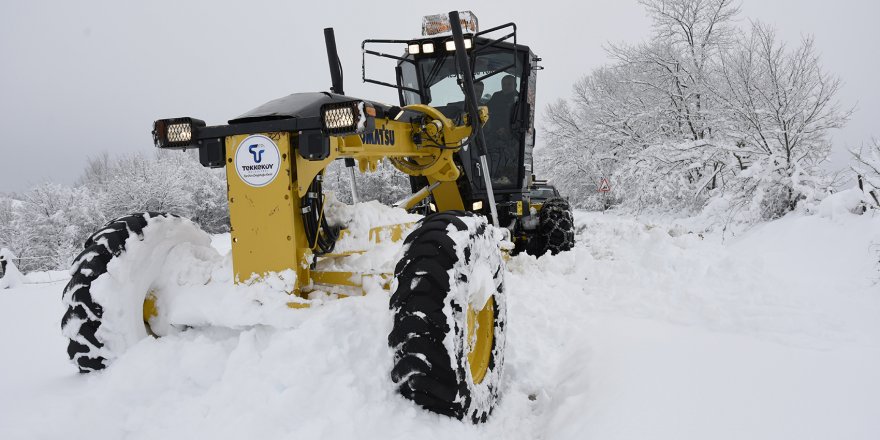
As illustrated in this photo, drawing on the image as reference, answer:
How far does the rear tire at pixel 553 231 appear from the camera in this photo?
6.57m

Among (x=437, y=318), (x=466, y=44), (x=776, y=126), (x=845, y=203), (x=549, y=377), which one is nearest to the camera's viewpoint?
(x=437, y=318)

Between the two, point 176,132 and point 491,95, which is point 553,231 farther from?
point 176,132

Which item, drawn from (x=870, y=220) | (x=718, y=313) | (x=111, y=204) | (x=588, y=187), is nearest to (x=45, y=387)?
(x=718, y=313)

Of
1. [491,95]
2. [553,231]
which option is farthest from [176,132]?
[553,231]

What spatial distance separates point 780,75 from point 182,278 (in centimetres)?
1270

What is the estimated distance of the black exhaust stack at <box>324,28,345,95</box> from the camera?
4.71 m

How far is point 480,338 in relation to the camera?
304cm

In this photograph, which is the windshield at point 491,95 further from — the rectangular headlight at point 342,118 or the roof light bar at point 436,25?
the rectangular headlight at point 342,118

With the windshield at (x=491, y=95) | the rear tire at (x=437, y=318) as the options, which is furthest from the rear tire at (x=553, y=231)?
the rear tire at (x=437, y=318)

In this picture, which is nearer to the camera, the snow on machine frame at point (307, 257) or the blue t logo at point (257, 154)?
the snow on machine frame at point (307, 257)

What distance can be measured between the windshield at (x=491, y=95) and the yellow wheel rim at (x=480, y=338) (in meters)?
3.31

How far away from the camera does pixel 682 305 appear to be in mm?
4172

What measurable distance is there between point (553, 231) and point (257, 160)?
4.62 metres

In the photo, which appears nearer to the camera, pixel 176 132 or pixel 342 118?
pixel 342 118
